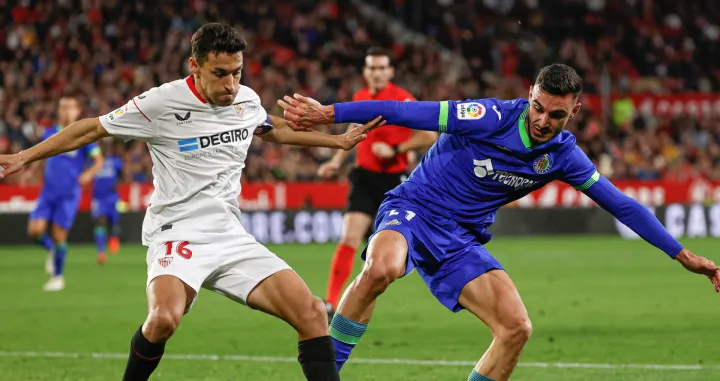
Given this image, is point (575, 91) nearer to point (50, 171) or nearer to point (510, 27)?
point (50, 171)

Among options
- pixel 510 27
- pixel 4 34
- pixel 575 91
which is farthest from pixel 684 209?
pixel 575 91

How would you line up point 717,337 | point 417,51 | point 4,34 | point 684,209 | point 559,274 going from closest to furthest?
point 717,337
point 559,274
point 684,209
point 4,34
point 417,51

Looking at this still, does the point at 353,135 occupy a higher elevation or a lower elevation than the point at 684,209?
higher

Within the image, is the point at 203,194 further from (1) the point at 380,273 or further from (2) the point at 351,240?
(2) the point at 351,240

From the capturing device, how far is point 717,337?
892 cm

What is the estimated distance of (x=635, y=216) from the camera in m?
5.88

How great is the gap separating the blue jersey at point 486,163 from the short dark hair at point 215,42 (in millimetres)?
1131

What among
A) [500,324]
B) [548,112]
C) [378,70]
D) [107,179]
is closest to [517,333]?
[500,324]

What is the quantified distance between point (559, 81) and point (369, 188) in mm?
4780

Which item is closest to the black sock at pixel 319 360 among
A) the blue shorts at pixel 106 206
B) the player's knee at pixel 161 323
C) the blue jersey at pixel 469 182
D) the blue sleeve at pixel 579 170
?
the player's knee at pixel 161 323

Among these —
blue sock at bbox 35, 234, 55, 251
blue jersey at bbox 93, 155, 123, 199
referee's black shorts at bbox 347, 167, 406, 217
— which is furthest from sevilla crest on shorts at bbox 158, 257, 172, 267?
blue jersey at bbox 93, 155, 123, 199

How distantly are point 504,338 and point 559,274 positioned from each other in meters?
9.54

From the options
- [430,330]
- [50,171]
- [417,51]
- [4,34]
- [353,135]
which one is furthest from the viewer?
[417,51]

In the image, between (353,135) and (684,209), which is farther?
(684,209)
